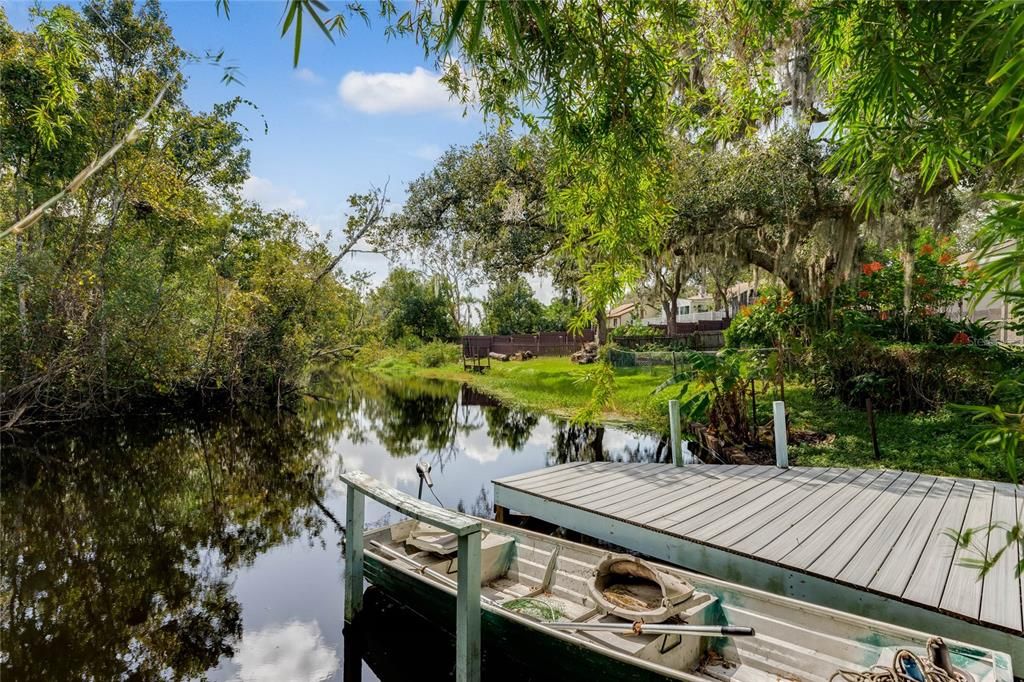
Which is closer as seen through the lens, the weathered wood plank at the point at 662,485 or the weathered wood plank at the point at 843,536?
the weathered wood plank at the point at 843,536

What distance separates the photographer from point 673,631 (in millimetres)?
3268

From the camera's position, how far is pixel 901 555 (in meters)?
4.20

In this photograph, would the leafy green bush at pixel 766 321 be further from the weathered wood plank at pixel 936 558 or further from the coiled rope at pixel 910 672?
the coiled rope at pixel 910 672

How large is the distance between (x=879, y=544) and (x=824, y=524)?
55 cm

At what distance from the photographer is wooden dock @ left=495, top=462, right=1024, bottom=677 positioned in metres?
3.54

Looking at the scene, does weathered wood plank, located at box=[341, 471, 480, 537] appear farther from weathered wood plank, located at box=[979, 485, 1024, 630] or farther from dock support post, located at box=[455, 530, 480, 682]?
weathered wood plank, located at box=[979, 485, 1024, 630]

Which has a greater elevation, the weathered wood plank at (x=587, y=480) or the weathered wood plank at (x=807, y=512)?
the weathered wood plank at (x=807, y=512)

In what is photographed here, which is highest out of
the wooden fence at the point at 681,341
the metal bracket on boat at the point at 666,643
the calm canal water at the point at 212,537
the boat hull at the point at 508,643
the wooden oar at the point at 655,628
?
the wooden fence at the point at 681,341

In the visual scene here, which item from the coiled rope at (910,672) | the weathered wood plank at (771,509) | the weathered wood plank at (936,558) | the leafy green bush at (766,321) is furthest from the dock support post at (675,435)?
the leafy green bush at (766,321)

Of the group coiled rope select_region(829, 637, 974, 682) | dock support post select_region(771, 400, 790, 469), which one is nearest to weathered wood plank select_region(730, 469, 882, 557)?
dock support post select_region(771, 400, 790, 469)

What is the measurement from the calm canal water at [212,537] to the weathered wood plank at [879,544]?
10.8 feet

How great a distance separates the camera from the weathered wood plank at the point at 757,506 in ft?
16.0

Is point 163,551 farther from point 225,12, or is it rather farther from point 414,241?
point 414,241

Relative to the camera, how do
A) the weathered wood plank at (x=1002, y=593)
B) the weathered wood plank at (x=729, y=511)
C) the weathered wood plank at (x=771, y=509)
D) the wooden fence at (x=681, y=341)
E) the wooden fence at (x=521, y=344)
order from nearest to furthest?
the weathered wood plank at (x=1002, y=593) < the weathered wood plank at (x=771, y=509) < the weathered wood plank at (x=729, y=511) < the wooden fence at (x=681, y=341) < the wooden fence at (x=521, y=344)
